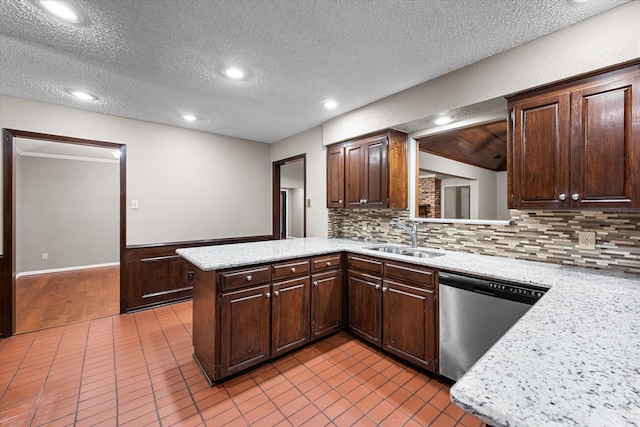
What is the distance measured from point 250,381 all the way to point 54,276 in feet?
17.5

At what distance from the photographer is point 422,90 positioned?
2492 mm

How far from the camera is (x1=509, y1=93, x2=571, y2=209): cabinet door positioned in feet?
5.74

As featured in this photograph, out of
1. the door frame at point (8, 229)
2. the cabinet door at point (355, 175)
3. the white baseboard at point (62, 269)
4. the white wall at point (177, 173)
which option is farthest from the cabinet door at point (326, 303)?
the white baseboard at point (62, 269)

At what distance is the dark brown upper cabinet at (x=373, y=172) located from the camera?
112 inches

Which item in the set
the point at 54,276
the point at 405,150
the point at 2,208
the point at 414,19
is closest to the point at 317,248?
the point at 405,150

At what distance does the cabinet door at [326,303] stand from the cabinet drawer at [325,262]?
0.05 m

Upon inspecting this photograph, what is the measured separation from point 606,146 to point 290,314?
7.95 ft

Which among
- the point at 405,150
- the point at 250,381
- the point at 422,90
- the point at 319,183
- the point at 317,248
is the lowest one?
the point at 250,381

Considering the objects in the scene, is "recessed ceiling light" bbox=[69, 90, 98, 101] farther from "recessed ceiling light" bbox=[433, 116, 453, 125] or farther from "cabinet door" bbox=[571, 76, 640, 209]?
"cabinet door" bbox=[571, 76, 640, 209]

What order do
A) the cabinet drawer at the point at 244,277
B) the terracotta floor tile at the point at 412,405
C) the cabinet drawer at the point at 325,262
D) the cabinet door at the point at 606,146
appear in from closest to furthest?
the cabinet door at the point at 606,146
the terracotta floor tile at the point at 412,405
the cabinet drawer at the point at 244,277
the cabinet drawer at the point at 325,262

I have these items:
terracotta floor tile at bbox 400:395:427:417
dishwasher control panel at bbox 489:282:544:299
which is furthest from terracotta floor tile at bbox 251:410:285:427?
dishwasher control panel at bbox 489:282:544:299

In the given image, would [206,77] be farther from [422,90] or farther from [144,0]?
[422,90]

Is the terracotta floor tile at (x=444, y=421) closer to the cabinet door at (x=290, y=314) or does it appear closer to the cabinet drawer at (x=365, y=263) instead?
the cabinet drawer at (x=365, y=263)

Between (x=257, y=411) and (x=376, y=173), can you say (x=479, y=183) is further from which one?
(x=257, y=411)
